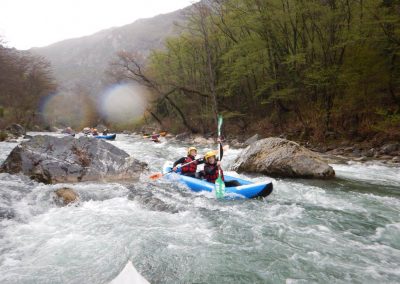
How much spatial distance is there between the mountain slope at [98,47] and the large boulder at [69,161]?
9900cm

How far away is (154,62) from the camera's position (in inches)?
1050

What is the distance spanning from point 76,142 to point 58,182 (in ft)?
4.53

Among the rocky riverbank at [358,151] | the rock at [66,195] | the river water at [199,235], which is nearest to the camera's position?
the river water at [199,235]

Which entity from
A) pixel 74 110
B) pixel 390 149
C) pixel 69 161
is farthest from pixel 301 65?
pixel 74 110

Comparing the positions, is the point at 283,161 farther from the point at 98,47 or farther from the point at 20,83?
the point at 98,47

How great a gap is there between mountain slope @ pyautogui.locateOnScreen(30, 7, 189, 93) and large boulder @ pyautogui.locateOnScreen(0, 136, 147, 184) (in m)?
99.0

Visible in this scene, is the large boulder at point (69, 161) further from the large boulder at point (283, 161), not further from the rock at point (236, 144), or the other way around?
the rock at point (236, 144)

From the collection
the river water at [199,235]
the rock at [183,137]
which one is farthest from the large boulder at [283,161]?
the rock at [183,137]

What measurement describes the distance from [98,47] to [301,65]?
120m

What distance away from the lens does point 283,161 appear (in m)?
8.84

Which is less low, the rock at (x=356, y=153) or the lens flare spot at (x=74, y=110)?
the rock at (x=356, y=153)

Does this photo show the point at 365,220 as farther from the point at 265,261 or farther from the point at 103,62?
the point at 103,62

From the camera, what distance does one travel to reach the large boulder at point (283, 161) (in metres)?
8.59

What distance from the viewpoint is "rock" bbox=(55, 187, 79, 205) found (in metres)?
6.15
